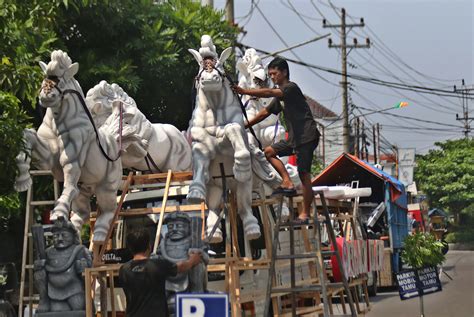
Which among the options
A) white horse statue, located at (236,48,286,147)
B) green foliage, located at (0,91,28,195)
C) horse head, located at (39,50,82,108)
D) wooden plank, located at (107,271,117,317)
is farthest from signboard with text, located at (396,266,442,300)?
green foliage, located at (0,91,28,195)

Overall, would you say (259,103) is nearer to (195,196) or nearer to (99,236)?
(195,196)

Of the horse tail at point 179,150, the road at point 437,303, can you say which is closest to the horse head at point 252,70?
the horse tail at point 179,150

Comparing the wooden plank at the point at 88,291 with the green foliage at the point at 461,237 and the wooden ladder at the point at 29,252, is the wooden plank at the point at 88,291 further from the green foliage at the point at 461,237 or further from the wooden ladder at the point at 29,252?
the green foliage at the point at 461,237

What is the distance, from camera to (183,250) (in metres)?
9.52

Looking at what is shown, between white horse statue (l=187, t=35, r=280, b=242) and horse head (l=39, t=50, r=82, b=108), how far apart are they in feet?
5.02

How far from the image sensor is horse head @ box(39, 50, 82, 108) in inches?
440

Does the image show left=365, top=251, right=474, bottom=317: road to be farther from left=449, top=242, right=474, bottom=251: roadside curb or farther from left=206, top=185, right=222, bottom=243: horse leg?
left=449, top=242, right=474, bottom=251: roadside curb

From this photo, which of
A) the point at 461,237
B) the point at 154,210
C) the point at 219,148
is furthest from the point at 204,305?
the point at 461,237

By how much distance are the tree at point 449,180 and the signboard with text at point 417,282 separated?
51.1 metres

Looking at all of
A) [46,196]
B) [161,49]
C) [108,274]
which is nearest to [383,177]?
[161,49]

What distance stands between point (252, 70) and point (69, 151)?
3.81m

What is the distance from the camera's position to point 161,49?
19.8 m

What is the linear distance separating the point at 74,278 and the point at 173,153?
4.40 meters

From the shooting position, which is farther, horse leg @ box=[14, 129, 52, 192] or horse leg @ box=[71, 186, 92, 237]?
horse leg @ box=[71, 186, 92, 237]
